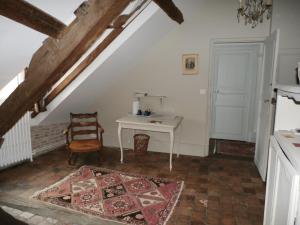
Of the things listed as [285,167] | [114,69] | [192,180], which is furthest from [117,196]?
[114,69]

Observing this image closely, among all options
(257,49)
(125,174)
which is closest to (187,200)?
(125,174)

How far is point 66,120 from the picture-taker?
430 cm

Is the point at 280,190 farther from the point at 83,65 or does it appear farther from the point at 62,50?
the point at 83,65

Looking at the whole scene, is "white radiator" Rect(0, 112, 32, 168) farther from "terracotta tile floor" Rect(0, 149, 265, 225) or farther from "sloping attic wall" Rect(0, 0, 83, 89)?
"sloping attic wall" Rect(0, 0, 83, 89)

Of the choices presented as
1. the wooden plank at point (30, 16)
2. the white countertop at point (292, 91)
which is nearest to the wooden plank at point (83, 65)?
the wooden plank at point (30, 16)

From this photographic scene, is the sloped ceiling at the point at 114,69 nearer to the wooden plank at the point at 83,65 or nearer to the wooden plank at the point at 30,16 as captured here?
the wooden plank at the point at 83,65

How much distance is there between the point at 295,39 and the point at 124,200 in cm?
336

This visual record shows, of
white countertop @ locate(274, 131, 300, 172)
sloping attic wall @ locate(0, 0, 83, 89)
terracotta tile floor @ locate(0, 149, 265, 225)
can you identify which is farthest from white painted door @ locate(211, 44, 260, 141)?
sloping attic wall @ locate(0, 0, 83, 89)

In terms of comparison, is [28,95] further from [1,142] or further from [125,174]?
[125,174]

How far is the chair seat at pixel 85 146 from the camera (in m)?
3.31

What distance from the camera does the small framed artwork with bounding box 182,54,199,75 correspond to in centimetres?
371

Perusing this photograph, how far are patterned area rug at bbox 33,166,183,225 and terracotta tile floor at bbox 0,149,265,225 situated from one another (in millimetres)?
158

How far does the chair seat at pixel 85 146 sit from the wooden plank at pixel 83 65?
0.80 metres

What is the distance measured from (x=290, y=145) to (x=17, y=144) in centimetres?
344
